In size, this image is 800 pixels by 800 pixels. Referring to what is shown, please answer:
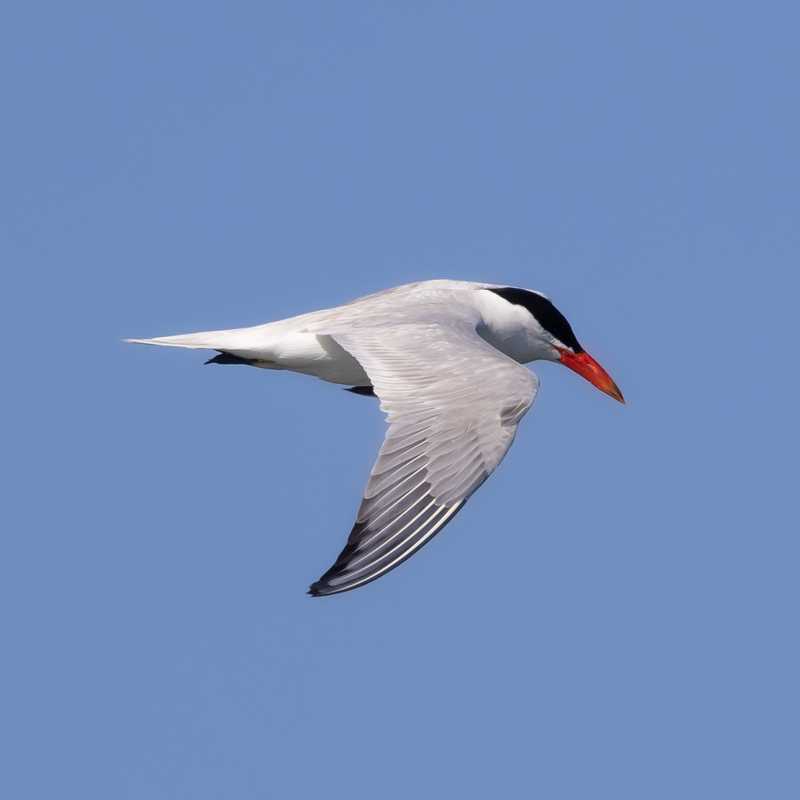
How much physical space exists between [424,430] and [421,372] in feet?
2.47

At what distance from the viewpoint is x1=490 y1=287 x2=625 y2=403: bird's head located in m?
13.3

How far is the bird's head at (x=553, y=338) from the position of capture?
43.7 ft

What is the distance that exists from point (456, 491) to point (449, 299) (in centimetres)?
336

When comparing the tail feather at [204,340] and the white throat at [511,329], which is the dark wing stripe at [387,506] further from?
the white throat at [511,329]

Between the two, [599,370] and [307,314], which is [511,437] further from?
[599,370]

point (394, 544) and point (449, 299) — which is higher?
point (449, 299)

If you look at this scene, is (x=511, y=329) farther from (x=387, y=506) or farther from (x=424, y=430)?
(x=387, y=506)

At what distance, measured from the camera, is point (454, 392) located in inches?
406

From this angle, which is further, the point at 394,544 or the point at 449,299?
the point at 449,299

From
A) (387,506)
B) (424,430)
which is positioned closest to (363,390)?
(424,430)

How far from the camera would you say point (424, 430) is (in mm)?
9914

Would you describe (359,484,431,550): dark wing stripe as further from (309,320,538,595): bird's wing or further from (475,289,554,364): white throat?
(475,289,554,364): white throat

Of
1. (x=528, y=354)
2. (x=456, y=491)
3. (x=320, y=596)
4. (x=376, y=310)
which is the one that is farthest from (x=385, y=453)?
(x=528, y=354)

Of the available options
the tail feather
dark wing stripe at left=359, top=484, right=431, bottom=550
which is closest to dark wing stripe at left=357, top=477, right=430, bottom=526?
dark wing stripe at left=359, top=484, right=431, bottom=550
